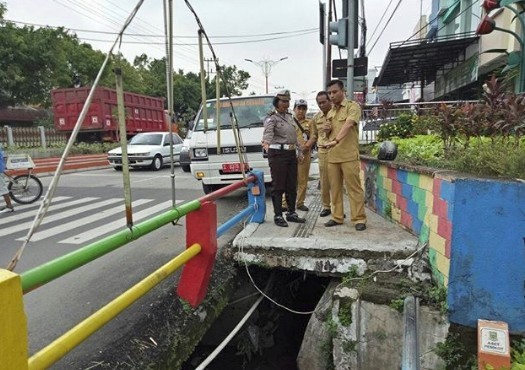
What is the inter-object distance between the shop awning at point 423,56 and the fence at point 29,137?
16.0 metres

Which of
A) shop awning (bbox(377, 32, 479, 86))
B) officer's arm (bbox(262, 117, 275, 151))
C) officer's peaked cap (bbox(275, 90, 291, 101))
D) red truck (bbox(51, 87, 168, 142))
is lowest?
officer's arm (bbox(262, 117, 275, 151))

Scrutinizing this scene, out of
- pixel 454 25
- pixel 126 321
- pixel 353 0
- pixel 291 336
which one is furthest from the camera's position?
pixel 454 25

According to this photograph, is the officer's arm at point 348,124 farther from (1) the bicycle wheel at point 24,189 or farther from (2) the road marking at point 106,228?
(1) the bicycle wheel at point 24,189

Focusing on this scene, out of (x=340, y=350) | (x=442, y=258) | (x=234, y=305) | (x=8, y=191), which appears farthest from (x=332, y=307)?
(x=8, y=191)

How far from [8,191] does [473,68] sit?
43.5 ft

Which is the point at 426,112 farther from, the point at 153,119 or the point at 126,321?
the point at 153,119

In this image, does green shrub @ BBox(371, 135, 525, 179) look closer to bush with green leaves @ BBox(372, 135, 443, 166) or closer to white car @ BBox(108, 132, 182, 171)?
bush with green leaves @ BBox(372, 135, 443, 166)

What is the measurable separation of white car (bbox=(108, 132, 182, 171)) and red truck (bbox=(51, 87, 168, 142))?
1.51 metres

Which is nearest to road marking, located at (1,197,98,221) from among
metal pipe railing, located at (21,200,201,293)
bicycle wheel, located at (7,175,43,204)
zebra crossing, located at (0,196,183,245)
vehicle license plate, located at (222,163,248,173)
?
zebra crossing, located at (0,196,183,245)

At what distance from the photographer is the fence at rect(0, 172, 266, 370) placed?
54.7 inches

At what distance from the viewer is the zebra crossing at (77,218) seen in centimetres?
590

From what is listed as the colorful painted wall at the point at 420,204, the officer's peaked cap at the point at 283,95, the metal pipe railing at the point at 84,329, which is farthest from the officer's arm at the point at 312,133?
the metal pipe railing at the point at 84,329

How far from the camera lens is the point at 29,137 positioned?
1914 centimetres

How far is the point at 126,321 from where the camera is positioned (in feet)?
9.55
